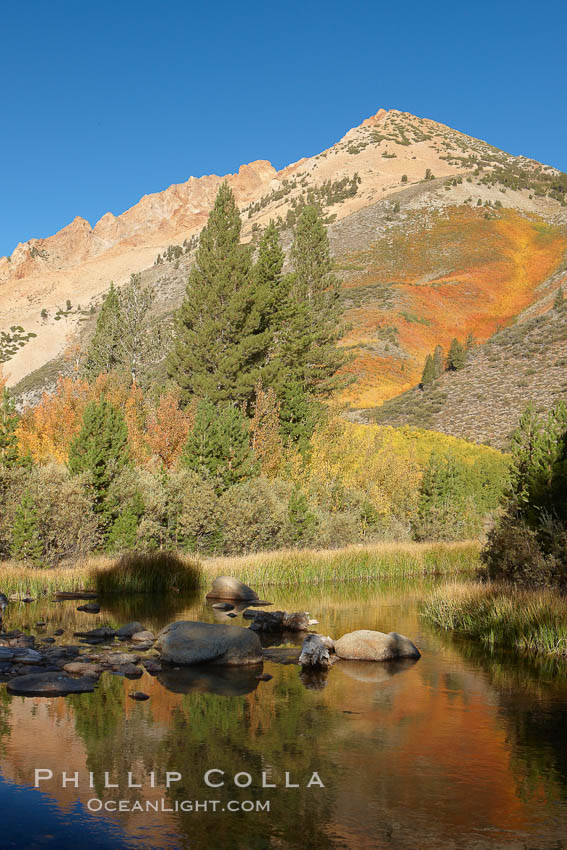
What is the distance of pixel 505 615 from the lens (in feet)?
54.6

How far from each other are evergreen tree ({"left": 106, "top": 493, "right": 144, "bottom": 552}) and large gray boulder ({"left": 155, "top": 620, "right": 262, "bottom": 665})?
12687 mm

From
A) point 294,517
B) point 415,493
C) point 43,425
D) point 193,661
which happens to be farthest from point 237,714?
point 43,425

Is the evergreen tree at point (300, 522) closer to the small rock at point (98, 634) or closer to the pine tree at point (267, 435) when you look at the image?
the pine tree at point (267, 435)

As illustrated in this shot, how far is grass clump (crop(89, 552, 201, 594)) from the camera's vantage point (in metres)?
23.1

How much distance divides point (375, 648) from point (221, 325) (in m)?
35.4

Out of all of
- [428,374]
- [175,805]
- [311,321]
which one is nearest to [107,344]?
[311,321]

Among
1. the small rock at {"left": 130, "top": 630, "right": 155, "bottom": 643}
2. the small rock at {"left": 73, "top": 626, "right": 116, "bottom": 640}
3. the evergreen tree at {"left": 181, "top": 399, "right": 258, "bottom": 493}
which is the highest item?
the evergreen tree at {"left": 181, "top": 399, "right": 258, "bottom": 493}

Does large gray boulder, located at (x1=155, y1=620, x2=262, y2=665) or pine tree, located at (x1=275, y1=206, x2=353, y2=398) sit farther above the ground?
pine tree, located at (x1=275, y1=206, x2=353, y2=398)

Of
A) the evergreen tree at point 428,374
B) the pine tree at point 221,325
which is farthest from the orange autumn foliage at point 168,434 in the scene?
the evergreen tree at point 428,374

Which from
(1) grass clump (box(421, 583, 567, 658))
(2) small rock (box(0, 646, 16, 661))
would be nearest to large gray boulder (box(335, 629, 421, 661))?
(1) grass clump (box(421, 583, 567, 658))

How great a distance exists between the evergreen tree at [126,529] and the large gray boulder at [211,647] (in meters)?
12.7

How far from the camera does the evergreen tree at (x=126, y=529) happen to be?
87.7ft

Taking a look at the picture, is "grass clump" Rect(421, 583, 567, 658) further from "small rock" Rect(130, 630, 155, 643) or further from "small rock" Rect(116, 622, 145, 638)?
"small rock" Rect(116, 622, 145, 638)

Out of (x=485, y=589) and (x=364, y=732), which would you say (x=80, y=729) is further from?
(x=485, y=589)
